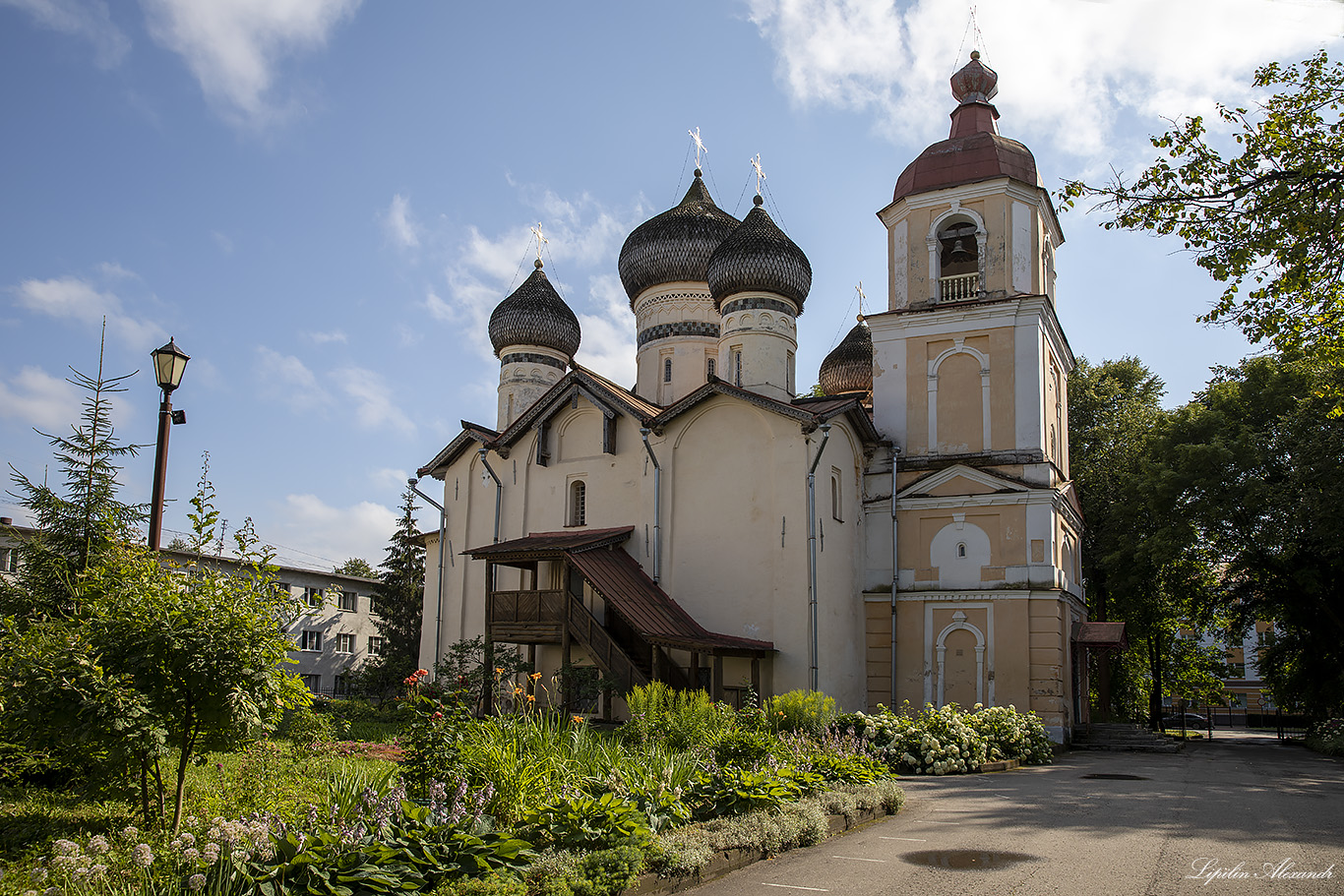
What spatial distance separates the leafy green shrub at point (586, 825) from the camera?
23.6 feet

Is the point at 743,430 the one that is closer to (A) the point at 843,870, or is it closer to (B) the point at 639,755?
(B) the point at 639,755

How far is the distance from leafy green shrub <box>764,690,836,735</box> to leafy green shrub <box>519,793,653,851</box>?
6143 millimetres

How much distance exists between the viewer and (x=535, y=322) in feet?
92.6

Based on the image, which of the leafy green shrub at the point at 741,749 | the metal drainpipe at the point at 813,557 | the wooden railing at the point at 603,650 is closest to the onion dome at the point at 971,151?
the metal drainpipe at the point at 813,557

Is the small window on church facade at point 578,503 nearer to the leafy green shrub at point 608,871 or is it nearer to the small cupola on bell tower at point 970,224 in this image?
the small cupola on bell tower at point 970,224

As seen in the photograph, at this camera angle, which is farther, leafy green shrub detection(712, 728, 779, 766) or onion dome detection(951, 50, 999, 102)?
onion dome detection(951, 50, 999, 102)

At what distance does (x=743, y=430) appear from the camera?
20828 millimetres

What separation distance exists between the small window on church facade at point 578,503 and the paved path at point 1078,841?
35.9ft

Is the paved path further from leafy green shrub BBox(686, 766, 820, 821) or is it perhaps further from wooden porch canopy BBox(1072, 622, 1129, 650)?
wooden porch canopy BBox(1072, 622, 1129, 650)

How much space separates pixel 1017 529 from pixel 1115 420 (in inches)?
415

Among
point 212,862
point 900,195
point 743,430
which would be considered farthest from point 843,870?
point 900,195

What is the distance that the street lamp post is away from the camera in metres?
9.55

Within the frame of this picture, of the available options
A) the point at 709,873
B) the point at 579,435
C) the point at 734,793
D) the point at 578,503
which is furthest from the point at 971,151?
the point at 709,873

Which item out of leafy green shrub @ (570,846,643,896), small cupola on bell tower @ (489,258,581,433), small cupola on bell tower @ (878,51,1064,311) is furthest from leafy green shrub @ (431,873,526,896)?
small cupola on bell tower @ (489,258,581,433)
